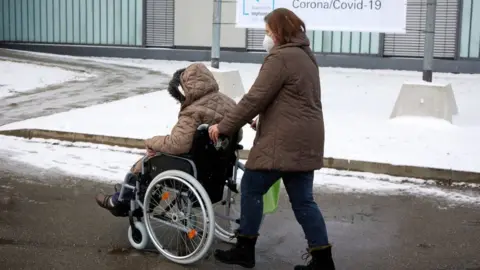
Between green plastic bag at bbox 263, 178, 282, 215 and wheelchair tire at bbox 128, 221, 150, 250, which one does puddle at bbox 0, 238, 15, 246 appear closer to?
wheelchair tire at bbox 128, 221, 150, 250

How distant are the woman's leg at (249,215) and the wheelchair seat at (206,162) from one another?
298 millimetres

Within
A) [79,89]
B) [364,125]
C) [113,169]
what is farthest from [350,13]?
[79,89]

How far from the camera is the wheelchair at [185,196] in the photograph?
18.4ft

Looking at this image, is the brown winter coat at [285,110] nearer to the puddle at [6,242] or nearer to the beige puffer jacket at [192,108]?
the beige puffer jacket at [192,108]

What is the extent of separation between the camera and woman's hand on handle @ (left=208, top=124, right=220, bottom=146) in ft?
17.7

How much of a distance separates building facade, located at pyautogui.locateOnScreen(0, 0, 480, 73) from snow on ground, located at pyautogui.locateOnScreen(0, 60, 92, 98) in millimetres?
3643

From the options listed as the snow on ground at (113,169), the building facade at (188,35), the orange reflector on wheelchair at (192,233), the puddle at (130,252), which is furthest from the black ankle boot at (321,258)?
the building facade at (188,35)

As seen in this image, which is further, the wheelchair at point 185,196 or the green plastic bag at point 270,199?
the green plastic bag at point 270,199

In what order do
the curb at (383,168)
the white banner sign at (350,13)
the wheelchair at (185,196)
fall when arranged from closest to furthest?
1. the wheelchair at (185,196)
2. the curb at (383,168)
3. the white banner sign at (350,13)

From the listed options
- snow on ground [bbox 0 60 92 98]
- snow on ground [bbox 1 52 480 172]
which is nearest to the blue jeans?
Answer: snow on ground [bbox 1 52 480 172]

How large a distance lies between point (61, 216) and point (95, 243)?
0.91 m

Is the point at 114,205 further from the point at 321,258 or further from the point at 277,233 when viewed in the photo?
the point at 321,258

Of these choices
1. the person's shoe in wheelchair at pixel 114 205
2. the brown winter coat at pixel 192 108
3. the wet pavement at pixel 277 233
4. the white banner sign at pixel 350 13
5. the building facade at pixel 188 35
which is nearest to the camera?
the brown winter coat at pixel 192 108

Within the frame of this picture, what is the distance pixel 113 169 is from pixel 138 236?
3.05 metres
